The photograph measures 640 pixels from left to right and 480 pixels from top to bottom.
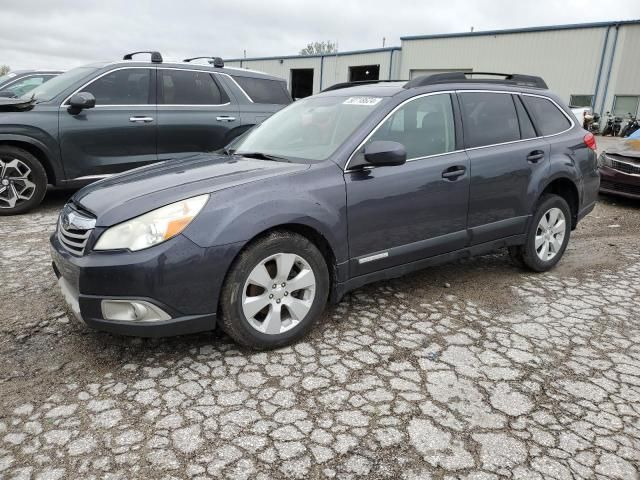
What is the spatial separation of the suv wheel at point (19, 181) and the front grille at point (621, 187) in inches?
325

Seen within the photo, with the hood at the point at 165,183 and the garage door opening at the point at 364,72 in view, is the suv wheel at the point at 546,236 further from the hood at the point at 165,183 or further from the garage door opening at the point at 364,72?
the garage door opening at the point at 364,72

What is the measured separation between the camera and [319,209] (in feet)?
10.5

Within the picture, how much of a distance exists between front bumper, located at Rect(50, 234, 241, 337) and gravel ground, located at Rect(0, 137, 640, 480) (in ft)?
1.04

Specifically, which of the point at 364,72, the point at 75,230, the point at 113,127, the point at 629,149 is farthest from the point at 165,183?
the point at 364,72

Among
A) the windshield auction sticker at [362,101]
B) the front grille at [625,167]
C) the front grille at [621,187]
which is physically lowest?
the front grille at [621,187]

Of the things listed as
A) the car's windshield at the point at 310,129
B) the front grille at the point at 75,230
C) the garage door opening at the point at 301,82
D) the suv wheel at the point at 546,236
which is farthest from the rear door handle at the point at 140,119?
the garage door opening at the point at 301,82

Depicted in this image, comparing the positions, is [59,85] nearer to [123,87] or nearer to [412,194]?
[123,87]

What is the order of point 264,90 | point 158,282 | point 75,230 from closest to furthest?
point 158,282, point 75,230, point 264,90

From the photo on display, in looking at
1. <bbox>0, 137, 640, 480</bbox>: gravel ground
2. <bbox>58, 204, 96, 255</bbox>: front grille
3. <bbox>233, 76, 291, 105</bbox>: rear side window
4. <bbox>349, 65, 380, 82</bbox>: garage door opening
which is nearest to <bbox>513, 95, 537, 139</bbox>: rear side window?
<bbox>0, 137, 640, 480</bbox>: gravel ground

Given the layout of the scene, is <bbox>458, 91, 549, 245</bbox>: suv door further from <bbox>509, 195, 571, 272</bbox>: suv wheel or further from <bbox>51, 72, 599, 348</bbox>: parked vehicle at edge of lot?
<bbox>509, 195, 571, 272</bbox>: suv wheel

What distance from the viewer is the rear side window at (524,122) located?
4.48 m

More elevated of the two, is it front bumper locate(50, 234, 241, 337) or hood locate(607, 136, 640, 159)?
hood locate(607, 136, 640, 159)

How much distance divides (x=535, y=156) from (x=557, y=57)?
21958mm

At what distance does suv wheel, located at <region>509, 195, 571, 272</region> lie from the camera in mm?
4566
